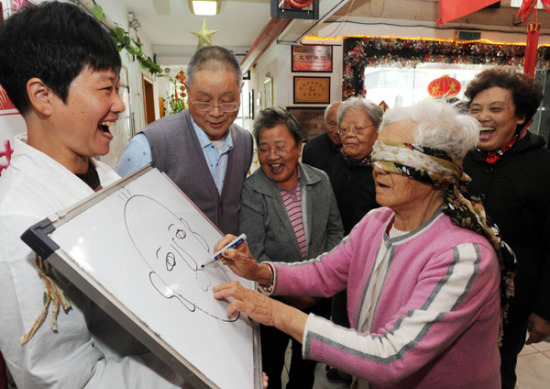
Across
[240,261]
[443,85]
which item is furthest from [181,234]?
[443,85]

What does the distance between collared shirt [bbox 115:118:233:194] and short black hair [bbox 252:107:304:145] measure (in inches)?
7.6

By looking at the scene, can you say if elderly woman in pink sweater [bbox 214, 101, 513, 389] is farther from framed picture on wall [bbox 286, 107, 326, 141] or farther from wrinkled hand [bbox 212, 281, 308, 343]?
framed picture on wall [bbox 286, 107, 326, 141]

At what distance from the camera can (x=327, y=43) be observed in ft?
18.1

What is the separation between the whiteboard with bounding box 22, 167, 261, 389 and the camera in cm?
60

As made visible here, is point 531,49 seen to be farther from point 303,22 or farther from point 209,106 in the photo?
point 303,22

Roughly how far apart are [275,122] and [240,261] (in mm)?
813

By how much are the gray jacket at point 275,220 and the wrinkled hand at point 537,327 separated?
1.13m

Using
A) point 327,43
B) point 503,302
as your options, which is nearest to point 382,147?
point 503,302

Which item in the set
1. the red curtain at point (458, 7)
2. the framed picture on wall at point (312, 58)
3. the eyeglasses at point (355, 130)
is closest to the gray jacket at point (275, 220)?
the eyeglasses at point (355, 130)

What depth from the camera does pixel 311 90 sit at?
18.7ft

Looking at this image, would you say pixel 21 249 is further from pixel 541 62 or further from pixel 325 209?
pixel 541 62

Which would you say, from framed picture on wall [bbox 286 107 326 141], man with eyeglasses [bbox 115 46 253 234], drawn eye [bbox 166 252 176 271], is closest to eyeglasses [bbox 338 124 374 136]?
man with eyeglasses [bbox 115 46 253 234]

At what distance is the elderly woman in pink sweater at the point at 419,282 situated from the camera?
953 mm

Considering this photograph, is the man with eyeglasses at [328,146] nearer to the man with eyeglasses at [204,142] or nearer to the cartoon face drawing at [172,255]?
the man with eyeglasses at [204,142]
